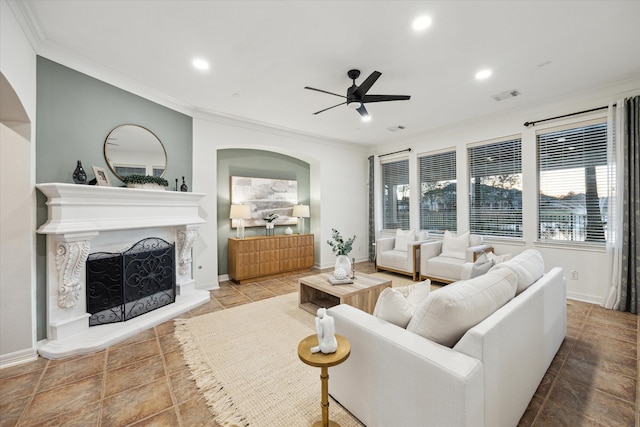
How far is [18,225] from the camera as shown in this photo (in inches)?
91.3

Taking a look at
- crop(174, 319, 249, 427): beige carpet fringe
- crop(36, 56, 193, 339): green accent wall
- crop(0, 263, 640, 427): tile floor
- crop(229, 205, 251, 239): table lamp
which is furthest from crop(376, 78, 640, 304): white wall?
crop(36, 56, 193, 339): green accent wall

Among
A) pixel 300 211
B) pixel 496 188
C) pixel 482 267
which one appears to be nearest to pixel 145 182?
pixel 300 211

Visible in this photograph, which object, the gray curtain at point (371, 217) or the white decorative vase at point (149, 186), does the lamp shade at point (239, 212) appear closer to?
the white decorative vase at point (149, 186)

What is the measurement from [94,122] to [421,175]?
17.8ft

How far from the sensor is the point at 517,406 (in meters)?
1.53

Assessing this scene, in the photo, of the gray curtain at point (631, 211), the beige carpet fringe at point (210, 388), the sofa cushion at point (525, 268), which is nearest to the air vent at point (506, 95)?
the gray curtain at point (631, 211)

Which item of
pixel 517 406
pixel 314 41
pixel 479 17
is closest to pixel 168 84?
pixel 314 41

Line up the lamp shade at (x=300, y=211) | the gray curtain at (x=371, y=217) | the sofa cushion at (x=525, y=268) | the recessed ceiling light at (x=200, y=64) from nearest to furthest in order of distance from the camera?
1. the sofa cushion at (x=525, y=268)
2. the recessed ceiling light at (x=200, y=64)
3. the lamp shade at (x=300, y=211)
4. the gray curtain at (x=371, y=217)

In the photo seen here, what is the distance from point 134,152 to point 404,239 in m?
4.72

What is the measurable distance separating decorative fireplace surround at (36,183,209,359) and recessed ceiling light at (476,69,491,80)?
415 cm

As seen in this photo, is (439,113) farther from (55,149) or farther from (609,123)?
(55,149)

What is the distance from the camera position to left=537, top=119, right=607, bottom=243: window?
361 cm

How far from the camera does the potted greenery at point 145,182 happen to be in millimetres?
3205

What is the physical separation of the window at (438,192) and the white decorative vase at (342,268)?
2887mm
